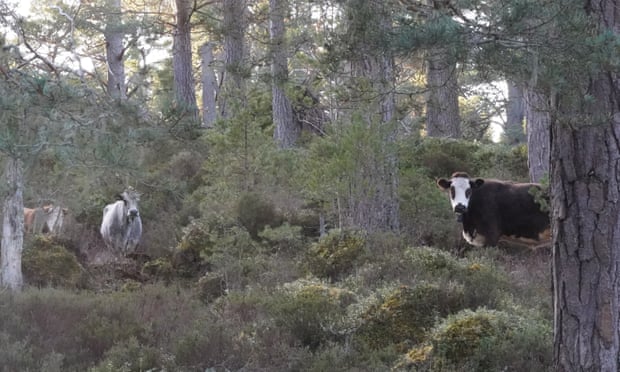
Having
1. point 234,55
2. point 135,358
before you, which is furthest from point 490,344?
point 234,55

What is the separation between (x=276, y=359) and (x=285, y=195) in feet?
23.1

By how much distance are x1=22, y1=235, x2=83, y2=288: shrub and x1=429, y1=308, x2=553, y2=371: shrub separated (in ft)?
22.6

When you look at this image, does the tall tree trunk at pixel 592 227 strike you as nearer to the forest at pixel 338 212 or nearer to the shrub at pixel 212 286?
the forest at pixel 338 212

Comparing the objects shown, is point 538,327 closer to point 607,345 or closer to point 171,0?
point 607,345

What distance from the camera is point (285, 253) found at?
1282 cm

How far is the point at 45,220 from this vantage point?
670 inches

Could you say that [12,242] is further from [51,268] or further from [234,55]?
[234,55]

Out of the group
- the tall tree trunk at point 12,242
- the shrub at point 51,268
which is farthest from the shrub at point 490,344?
the tall tree trunk at point 12,242

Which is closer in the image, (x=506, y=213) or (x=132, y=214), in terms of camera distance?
(x=506, y=213)

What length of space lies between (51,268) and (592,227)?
381 inches

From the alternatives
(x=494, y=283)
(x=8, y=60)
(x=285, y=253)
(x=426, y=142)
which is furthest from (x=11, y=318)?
(x=426, y=142)

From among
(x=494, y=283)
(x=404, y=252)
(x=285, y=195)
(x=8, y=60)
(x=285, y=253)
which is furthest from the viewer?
(x=285, y=195)

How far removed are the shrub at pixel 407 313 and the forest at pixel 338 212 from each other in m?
0.02

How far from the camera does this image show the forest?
570cm
